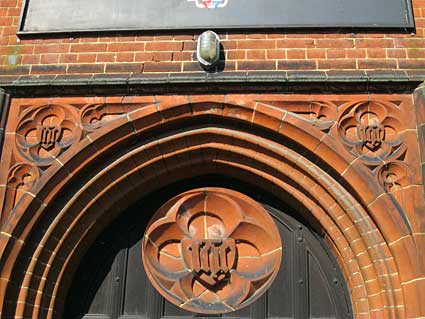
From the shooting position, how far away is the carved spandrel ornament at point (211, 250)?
5.65 metres

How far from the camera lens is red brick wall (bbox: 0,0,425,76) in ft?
18.9

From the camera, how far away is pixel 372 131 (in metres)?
5.43

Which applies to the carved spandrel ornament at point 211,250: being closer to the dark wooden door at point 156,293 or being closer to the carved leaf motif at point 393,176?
the dark wooden door at point 156,293

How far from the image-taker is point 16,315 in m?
5.10

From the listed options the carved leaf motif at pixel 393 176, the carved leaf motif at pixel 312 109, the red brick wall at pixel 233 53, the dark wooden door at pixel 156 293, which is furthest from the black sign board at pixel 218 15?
the dark wooden door at pixel 156 293

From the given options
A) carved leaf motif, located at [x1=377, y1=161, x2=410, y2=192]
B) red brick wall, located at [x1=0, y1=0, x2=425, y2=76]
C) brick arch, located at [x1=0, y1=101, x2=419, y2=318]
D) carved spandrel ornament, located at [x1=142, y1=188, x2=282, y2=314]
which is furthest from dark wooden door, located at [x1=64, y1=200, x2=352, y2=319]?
red brick wall, located at [x1=0, y1=0, x2=425, y2=76]

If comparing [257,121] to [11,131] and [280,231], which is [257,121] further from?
[11,131]

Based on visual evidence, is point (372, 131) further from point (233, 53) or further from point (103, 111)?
point (103, 111)

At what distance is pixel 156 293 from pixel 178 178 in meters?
1.11

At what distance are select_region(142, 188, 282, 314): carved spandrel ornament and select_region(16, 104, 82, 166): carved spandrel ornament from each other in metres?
1.13

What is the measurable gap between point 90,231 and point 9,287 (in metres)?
0.88

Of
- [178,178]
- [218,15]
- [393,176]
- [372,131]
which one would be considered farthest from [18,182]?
[393,176]

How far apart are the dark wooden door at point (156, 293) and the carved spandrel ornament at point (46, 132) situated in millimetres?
981

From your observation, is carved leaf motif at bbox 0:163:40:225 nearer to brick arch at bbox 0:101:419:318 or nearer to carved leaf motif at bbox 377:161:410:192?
brick arch at bbox 0:101:419:318
